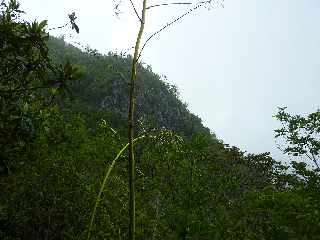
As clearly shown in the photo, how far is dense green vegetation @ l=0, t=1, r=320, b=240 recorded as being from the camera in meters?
6.37

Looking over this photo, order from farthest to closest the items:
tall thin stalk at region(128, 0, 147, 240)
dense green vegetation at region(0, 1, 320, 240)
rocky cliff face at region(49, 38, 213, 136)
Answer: rocky cliff face at region(49, 38, 213, 136) → dense green vegetation at region(0, 1, 320, 240) → tall thin stalk at region(128, 0, 147, 240)

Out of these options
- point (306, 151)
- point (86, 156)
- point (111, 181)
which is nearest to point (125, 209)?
point (111, 181)

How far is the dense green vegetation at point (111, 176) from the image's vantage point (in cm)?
637

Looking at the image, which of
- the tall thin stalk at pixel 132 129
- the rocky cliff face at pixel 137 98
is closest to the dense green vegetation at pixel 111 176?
the tall thin stalk at pixel 132 129

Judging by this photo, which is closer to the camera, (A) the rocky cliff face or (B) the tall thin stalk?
(B) the tall thin stalk

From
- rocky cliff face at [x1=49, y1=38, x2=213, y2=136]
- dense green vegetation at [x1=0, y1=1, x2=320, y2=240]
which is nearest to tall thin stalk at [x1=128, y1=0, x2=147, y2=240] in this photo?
dense green vegetation at [x1=0, y1=1, x2=320, y2=240]

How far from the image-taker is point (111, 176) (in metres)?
17.5

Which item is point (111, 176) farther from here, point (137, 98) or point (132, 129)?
point (137, 98)

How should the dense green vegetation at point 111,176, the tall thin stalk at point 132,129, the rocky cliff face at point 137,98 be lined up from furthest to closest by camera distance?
the rocky cliff face at point 137,98
the dense green vegetation at point 111,176
the tall thin stalk at point 132,129

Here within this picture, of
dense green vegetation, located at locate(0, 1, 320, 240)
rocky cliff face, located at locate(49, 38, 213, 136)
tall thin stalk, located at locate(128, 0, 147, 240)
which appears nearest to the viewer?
tall thin stalk, located at locate(128, 0, 147, 240)

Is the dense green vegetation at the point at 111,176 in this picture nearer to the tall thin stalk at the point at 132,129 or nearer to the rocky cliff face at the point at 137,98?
the tall thin stalk at the point at 132,129

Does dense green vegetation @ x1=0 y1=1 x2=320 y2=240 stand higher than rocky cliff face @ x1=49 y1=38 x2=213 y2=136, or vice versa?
rocky cliff face @ x1=49 y1=38 x2=213 y2=136

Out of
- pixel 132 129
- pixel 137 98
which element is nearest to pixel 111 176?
pixel 132 129

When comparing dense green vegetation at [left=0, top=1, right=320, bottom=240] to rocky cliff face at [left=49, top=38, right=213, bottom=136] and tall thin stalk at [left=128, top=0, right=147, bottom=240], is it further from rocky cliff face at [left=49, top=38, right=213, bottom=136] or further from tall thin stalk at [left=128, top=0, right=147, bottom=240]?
rocky cliff face at [left=49, top=38, right=213, bottom=136]
